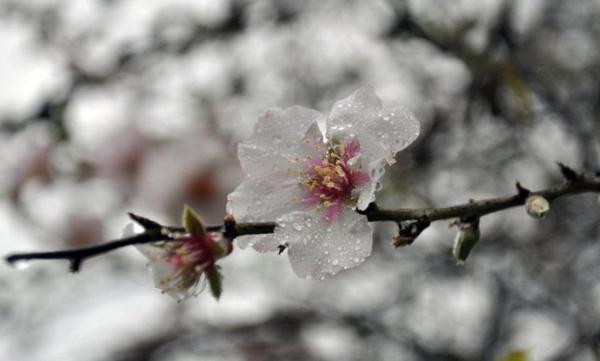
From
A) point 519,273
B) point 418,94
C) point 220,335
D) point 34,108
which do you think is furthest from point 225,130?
point 519,273

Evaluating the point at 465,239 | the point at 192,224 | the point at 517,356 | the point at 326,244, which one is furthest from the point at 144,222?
the point at 517,356

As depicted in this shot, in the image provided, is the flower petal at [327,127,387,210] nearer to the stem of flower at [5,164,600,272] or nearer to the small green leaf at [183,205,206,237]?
the stem of flower at [5,164,600,272]

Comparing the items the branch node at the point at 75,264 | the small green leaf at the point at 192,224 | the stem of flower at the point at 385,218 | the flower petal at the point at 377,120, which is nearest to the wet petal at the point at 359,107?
the flower petal at the point at 377,120

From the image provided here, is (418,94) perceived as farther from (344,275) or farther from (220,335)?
(220,335)

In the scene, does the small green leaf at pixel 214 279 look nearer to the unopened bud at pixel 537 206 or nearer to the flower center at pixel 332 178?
the flower center at pixel 332 178

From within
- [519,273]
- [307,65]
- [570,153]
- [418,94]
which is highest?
[307,65]

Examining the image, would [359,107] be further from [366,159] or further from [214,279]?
[214,279]
